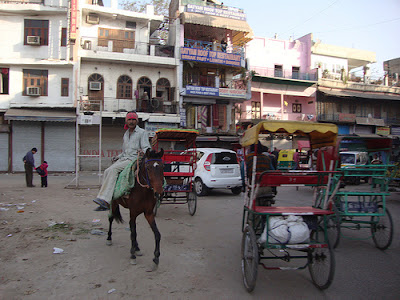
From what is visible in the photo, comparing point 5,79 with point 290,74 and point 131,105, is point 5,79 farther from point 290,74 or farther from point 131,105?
point 290,74

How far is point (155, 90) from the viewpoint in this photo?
85.8 ft

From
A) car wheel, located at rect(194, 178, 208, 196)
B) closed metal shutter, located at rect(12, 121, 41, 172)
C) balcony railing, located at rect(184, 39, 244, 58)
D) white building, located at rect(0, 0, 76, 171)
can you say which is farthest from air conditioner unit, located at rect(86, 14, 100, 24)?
car wheel, located at rect(194, 178, 208, 196)

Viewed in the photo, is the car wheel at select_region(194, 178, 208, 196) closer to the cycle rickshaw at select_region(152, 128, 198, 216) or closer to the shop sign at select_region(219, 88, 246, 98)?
the cycle rickshaw at select_region(152, 128, 198, 216)

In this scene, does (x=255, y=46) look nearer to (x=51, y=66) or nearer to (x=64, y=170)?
(x=51, y=66)

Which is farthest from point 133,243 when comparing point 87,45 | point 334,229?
point 87,45

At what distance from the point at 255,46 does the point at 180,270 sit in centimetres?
3197

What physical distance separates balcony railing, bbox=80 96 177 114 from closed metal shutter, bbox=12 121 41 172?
423 centimetres

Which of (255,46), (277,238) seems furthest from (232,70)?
(277,238)

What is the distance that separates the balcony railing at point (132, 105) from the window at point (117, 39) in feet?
14.3

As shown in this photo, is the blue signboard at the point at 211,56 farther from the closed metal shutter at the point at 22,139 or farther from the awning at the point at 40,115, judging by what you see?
the closed metal shutter at the point at 22,139

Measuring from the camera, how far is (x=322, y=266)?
3.97 m

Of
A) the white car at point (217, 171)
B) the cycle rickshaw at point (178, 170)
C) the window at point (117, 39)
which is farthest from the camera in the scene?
the window at point (117, 39)

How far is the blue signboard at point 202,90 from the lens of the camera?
25641 millimetres

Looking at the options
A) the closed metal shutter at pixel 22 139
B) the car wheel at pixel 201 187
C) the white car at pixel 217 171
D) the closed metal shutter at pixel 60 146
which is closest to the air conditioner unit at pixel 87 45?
the closed metal shutter at pixel 60 146
